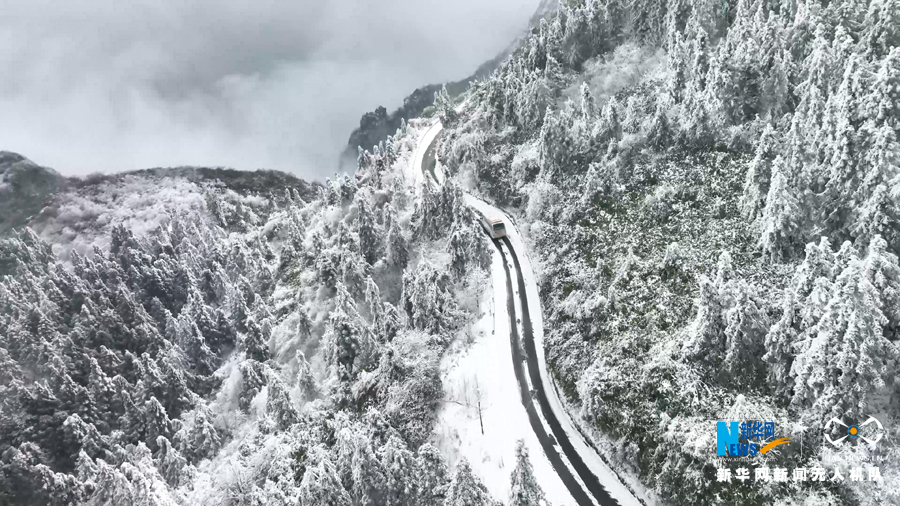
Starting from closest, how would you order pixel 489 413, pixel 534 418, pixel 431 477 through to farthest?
pixel 431 477 < pixel 534 418 < pixel 489 413

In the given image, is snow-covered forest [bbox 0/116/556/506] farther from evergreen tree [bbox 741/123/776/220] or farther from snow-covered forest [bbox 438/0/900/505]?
evergreen tree [bbox 741/123/776/220]

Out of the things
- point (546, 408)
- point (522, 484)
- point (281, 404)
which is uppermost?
point (546, 408)

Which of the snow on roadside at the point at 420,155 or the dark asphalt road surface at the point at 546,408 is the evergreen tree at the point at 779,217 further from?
the snow on roadside at the point at 420,155

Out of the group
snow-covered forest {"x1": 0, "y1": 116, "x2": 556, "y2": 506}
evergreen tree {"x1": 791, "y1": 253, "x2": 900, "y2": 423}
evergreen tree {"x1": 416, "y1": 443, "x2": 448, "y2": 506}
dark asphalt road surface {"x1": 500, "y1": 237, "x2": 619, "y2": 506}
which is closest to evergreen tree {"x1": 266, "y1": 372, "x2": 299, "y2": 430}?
snow-covered forest {"x1": 0, "y1": 116, "x2": 556, "y2": 506}

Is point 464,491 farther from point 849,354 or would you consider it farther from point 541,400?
point 849,354

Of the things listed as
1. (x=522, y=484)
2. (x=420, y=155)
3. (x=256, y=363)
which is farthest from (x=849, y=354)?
(x=420, y=155)

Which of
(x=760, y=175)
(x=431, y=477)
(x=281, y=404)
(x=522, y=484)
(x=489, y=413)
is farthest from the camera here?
(x=281, y=404)
